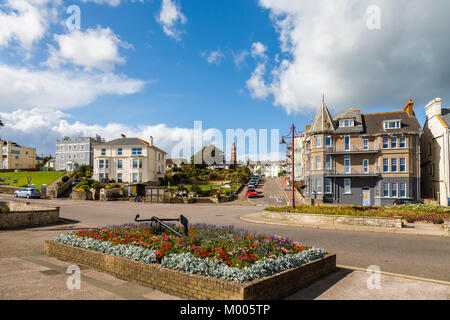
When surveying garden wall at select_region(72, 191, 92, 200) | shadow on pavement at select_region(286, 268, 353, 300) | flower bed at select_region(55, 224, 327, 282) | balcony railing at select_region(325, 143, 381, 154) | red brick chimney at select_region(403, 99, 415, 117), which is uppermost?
red brick chimney at select_region(403, 99, 415, 117)

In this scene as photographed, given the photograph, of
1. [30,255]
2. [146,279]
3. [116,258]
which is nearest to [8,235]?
[30,255]

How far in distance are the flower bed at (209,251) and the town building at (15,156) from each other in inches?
3998

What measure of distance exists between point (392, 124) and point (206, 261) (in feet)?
128

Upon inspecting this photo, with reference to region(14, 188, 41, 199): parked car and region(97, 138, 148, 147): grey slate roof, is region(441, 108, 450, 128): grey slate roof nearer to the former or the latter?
region(97, 138, 148, 147): grey slate roof

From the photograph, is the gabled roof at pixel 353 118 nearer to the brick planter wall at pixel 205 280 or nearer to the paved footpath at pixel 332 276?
the paved footpath at pixel 332 276

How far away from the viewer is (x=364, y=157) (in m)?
37.9

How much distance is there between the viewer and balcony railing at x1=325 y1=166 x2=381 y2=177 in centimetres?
3694

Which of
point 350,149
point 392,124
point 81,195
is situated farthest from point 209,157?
point 392,124

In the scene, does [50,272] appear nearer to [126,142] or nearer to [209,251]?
[209,251]

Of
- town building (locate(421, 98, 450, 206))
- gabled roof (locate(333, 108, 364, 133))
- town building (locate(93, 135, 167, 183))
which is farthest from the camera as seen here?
town building (locate(93, 135, 167, 183))

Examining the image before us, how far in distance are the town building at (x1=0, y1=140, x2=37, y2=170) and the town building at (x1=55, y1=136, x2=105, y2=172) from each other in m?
18.2

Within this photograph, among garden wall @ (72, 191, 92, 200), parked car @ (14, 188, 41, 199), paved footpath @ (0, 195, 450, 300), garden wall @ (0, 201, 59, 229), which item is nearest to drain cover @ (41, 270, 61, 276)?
paved footpath @ (0, 195, 450, 300)
